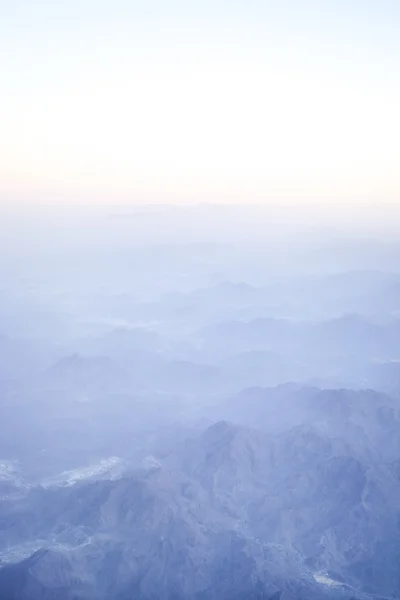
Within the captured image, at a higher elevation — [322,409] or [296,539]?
[322,409]

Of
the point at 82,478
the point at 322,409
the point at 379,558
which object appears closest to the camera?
the point at 379,558

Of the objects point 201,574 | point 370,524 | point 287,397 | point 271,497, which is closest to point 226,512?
point 271,497

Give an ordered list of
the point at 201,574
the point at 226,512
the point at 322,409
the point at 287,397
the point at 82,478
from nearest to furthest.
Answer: the point at 201,574
the point at 226,512
the point at 82,478
the point at 322,409
the point at 287,397

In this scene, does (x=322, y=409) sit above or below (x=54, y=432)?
above

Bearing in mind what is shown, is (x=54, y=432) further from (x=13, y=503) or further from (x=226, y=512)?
(x=226, y=512)

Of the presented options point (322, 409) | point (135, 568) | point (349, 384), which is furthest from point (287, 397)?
point (135, 568)

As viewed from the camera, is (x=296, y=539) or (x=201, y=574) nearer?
(x=201, y=574)

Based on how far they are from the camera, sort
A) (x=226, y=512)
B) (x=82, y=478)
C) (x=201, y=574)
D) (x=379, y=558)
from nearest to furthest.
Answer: (x=201, y=574) < (x=379, y=558) < (x=226, y=512) < (x=82, y=478)

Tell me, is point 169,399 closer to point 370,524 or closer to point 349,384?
point 349,384

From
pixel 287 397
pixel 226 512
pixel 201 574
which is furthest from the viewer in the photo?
pixel 287 397
